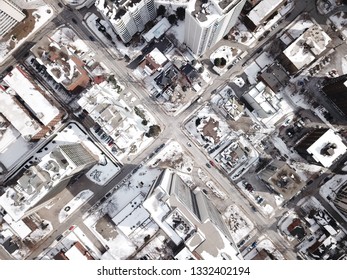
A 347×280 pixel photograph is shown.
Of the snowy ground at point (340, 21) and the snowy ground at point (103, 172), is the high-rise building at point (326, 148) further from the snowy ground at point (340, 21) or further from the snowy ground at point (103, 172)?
the snowy ground at point (103, 172)

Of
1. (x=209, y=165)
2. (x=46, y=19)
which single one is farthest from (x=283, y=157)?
(x=46, y=19)

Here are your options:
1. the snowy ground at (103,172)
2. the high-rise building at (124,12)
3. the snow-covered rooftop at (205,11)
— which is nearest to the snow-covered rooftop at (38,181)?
the snowy ground at (103,172)

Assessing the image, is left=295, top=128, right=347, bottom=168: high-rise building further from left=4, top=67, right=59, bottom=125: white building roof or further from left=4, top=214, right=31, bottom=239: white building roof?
left=4, top=214, right=31, bottom=239: white building roof

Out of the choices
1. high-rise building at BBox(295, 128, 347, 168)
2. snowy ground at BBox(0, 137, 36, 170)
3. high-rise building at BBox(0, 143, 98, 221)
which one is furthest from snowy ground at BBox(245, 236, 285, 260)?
snowy ground at BBox(0, 137, 36, 170)

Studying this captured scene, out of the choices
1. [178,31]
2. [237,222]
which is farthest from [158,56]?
[237,222]

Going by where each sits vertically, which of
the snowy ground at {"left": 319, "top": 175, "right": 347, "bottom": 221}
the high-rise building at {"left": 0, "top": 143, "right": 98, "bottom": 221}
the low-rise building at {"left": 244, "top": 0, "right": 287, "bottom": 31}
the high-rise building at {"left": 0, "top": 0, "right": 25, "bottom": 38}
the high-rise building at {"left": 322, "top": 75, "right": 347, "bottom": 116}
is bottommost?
the snowy ground at {"left": 319, "top": 175, "right": 347, "bottom": 221}

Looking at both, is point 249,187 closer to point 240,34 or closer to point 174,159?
point 174,159
